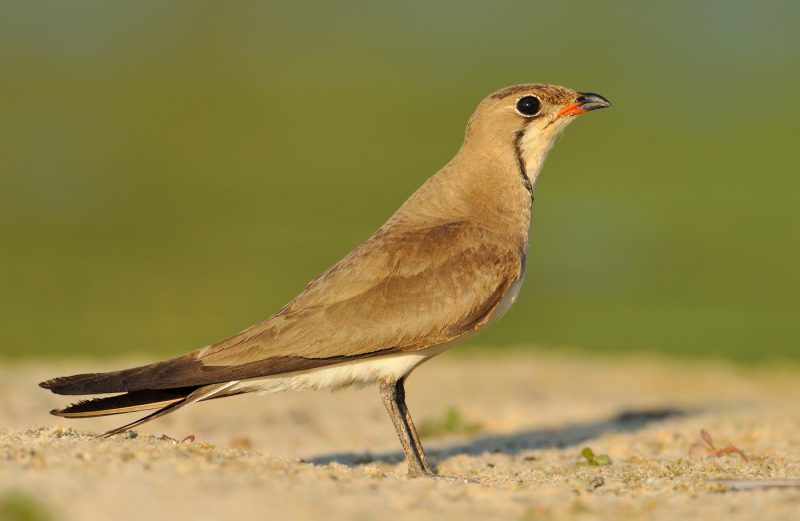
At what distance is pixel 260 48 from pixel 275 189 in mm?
31175

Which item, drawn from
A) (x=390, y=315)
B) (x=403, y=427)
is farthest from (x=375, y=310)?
(x=403, y=427)

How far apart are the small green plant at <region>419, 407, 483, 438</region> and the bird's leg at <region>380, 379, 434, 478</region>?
8.57ft

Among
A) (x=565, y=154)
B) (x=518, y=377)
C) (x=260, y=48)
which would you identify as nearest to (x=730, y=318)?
(x=518, y=377)

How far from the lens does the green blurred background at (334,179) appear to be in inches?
763

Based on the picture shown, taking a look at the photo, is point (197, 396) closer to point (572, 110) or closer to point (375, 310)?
point (375, 310)

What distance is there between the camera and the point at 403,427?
7.51 meters

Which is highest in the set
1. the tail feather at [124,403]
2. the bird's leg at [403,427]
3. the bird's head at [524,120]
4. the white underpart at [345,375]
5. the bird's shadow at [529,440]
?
the bird's head at [524,120]

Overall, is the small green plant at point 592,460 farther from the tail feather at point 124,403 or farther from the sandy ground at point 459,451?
the tail feather at point 124,403

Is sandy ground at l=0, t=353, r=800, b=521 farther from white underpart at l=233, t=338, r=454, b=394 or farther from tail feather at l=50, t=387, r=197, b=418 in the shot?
white underpart at l=233, t=338, r=454, b=394

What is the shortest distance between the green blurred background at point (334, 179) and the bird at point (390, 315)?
954 cm

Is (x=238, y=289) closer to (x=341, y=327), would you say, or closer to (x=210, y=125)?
(x=341, y=327)

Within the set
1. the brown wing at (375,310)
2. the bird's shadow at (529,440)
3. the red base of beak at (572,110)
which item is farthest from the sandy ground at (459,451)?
the red base of beak at (572,110)

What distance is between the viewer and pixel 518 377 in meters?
13.8

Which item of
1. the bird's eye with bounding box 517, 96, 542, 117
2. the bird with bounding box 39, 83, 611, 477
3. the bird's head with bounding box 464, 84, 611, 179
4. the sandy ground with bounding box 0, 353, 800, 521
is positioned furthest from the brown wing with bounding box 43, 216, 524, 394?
the bird's eye with bounding box 517, 96, 542, 117
